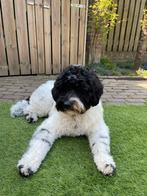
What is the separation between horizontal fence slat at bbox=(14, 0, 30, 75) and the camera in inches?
171

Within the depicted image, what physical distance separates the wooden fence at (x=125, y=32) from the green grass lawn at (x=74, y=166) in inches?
163

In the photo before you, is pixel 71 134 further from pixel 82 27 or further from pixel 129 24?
pixel 129 24

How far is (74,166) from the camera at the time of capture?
7.30 ft

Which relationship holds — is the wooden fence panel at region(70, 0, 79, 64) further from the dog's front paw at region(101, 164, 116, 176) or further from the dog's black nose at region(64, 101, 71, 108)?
the dog's front paw at region(101, 164, 116, 176)

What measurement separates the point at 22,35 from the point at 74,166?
3192mm

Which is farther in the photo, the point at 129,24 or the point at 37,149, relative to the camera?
the point at 129,24

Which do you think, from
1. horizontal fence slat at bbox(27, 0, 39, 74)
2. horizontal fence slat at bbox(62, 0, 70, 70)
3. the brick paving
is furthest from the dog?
horizontal fence slat at bbox(62, 0, 70, 70)

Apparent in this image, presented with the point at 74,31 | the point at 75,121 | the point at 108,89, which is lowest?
the point at 108,89

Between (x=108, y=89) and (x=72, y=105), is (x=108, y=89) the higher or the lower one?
the lower one

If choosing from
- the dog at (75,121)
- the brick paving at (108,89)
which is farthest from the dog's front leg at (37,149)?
the brick paving at (108,89)

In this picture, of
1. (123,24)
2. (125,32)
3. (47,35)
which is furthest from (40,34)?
(125,32)

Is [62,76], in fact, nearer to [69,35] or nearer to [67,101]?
[67,101]

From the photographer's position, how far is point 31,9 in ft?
14.5

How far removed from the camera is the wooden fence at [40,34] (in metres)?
4.41
